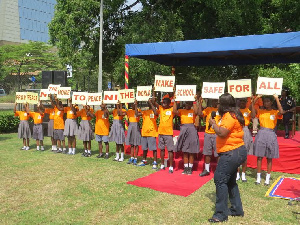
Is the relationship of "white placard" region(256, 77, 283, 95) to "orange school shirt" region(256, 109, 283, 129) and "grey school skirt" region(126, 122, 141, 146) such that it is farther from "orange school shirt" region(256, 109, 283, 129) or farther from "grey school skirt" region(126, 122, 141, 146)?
"grey school skirt" region(126, 122, 141, 146)

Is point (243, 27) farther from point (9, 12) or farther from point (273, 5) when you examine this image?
point (9, 12)

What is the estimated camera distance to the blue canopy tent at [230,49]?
25.4 ft

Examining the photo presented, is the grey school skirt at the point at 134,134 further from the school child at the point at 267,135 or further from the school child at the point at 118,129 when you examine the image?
the school child at the point at 267,135

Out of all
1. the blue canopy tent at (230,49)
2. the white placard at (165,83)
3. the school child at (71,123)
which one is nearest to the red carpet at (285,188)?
the blue canopy tent at (230,49)

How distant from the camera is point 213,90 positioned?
7414mm

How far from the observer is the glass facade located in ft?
238

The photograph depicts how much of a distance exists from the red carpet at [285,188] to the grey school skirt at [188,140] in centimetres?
192

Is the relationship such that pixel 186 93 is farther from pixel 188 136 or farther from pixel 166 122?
pixel 188 136

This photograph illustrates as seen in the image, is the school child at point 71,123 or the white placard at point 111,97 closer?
the white placard at point 111,97

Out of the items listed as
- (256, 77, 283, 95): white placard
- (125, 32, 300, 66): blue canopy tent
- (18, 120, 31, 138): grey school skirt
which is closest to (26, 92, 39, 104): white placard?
(18, 120, 31, 138): grey school skirt

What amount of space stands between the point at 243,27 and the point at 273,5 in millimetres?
2292

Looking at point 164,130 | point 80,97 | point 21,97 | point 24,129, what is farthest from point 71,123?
point 164,130

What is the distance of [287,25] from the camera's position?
15.9 metres

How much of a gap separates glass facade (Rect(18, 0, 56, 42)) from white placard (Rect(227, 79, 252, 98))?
73777 millimetres
